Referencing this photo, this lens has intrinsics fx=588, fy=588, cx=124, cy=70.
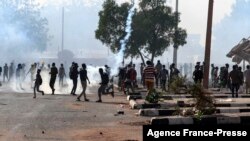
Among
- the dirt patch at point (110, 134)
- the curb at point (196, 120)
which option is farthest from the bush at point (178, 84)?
the dirt patch at point (110, 134)

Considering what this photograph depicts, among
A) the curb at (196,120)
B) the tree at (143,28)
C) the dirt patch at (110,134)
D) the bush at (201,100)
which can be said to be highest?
the tree at (143,28)

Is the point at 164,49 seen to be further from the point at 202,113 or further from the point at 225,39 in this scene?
the point at 225,39

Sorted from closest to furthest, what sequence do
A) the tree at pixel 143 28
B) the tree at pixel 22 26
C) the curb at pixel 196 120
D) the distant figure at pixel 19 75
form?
the curb at pixel 196 120 < the tree at pixel 143 28 < the distant figure at pixel 19 75 < the tree at pixel 22 26

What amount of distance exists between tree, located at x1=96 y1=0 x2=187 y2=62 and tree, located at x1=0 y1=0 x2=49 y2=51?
1311 inches

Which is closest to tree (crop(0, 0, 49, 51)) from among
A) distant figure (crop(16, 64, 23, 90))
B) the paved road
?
distant figure (crop(16, 64, 23, 90))

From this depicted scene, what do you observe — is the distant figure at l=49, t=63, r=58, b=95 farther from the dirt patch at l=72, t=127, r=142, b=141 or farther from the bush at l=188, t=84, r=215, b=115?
the dirt patch at l=72, t=127, r=142, b=141

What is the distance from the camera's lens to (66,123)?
1490 centimetres

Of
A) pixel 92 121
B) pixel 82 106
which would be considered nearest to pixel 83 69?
pixel 82 106

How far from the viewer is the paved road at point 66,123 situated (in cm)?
1245

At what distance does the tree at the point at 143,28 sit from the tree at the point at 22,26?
1311 inches

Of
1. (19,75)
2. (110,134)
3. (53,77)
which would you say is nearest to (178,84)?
(110,134)

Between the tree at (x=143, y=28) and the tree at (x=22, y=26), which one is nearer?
the tree at (x=143, y=28)

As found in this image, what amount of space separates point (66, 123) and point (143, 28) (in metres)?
23.7

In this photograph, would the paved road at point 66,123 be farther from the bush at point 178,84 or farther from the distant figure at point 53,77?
the distant figure at point 53,77
